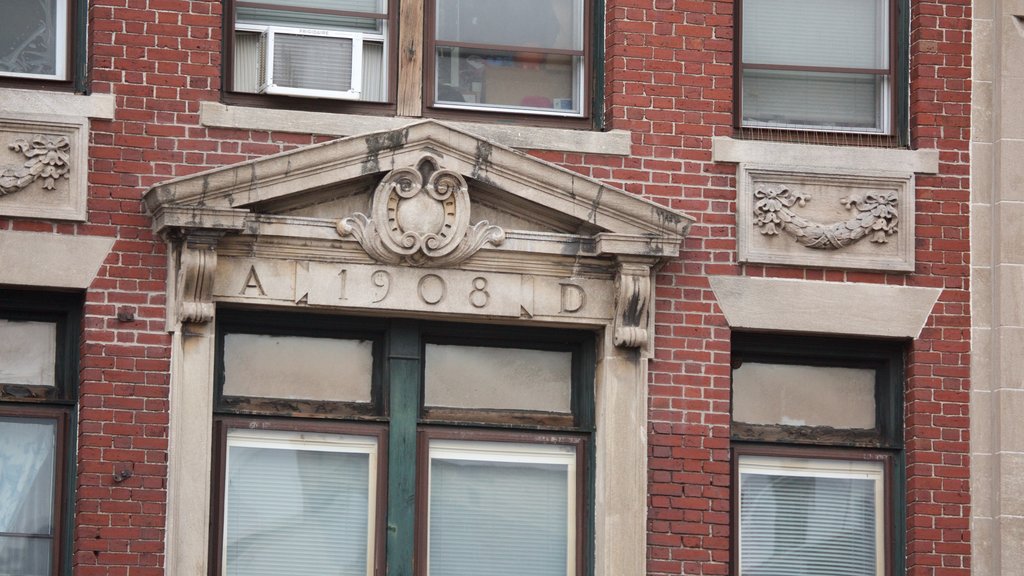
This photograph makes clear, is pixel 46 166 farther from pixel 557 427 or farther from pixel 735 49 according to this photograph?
pixel 735 49

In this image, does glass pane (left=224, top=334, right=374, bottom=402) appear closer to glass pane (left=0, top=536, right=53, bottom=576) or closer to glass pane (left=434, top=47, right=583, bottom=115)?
glass pane (left=0, top=536, right=53, bottom=576)

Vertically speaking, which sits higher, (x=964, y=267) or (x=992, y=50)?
(x=992, y=50)

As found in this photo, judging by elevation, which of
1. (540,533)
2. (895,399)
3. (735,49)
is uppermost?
(735,49)

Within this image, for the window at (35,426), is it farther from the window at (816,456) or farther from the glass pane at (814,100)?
the glass pane at (814,100)

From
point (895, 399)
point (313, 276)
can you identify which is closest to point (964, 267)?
point (895, 399)

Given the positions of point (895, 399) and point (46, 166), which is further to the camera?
point (895, 399)

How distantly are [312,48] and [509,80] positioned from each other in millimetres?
1377

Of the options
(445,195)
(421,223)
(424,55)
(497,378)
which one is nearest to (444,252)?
(421,223)

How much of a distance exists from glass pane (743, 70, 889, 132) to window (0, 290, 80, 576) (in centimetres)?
491

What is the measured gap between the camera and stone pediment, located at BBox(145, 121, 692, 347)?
13.6m

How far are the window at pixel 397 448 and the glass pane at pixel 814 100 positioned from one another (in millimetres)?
2199

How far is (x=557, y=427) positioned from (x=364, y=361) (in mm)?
1349

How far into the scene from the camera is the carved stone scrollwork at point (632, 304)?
45.8 feet

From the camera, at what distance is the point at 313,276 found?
13.8 meters
